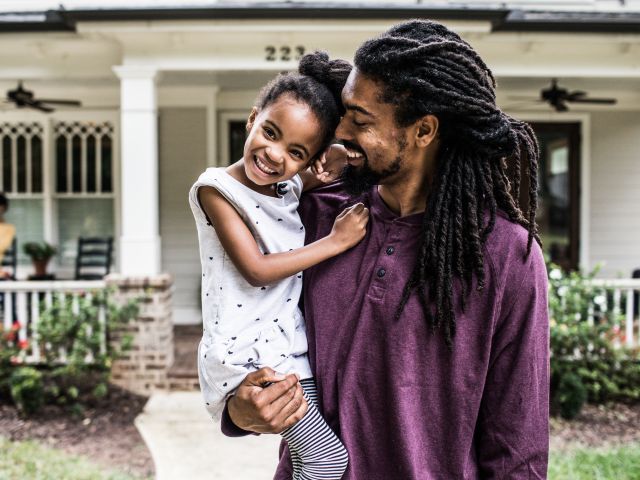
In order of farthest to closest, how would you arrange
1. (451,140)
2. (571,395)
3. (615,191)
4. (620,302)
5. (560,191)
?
(560,191) < (615,191) < (620,302) < (571,395) < (451,140)

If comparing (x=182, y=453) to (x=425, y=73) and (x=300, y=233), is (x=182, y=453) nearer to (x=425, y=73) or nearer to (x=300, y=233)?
(x=300, y=233)

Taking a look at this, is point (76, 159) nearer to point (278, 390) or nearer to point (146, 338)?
point (146, 338)

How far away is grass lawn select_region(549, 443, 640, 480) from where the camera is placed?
4.34 m

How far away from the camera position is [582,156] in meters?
9.05

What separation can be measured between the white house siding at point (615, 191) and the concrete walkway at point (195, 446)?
6126 mm

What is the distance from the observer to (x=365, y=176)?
154 centimetres

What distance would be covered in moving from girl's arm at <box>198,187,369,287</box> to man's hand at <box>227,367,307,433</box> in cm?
24

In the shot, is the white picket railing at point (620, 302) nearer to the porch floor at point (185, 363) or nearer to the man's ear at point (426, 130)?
the porch floor at point (185, 363)

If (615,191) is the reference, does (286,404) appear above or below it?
below

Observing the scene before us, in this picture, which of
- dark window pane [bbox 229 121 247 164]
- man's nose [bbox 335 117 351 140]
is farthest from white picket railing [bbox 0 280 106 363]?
man's nose [bbox 335 117 351 140]

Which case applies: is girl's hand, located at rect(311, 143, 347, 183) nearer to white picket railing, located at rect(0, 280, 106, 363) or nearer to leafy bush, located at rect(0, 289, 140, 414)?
leafy bush, located at rect(0, 289, 140, 414)

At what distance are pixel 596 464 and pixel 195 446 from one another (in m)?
2.99

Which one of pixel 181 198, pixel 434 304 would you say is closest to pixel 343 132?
pixel 434 304

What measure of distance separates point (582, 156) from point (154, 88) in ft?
19.7
